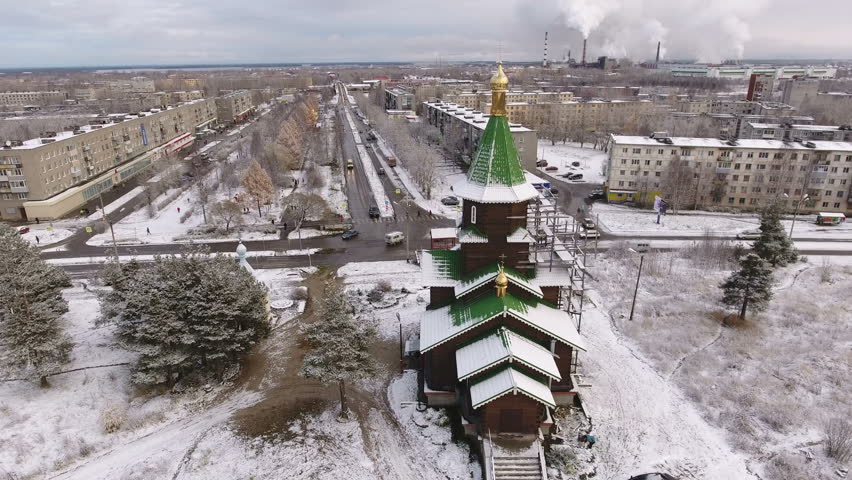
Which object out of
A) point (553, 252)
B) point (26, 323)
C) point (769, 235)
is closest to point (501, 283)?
point (553, 252)

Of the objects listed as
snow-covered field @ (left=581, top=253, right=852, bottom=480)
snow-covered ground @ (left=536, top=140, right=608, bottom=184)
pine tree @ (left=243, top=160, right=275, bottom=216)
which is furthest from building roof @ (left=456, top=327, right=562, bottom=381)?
snow-covered ground @ (left=536, top=140, right=608, bottom=184)

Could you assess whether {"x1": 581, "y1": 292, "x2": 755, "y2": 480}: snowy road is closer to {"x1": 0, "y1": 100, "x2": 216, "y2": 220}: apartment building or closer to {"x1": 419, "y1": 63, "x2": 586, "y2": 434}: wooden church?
{"x1": 419, "y1": 63, "x2": 586, "y2": 434}: wooden church

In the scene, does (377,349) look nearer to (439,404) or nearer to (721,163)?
(439,404)

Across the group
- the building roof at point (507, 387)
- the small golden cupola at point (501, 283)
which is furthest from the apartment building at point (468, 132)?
the building roof at point (507, 387)

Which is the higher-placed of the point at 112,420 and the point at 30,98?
the point at 30,98

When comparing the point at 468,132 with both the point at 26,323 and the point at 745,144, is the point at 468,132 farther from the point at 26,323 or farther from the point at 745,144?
the point at 26,323

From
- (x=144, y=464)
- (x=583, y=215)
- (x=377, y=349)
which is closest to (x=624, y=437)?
(x=377, y=349)
